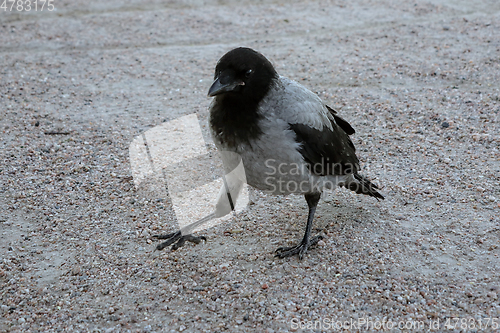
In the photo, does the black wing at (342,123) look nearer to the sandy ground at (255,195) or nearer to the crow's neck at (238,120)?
the sandy ground at (255,195)

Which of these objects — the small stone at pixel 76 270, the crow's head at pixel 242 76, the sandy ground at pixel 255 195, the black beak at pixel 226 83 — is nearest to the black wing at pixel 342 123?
the sandy ground at pixel 255 195

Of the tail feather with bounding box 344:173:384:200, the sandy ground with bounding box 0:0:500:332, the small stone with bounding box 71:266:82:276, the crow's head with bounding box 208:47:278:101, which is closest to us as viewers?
the sandy ground with bounding box 0:0:500:332

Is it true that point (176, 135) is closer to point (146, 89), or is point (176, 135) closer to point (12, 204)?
point (146, 89)

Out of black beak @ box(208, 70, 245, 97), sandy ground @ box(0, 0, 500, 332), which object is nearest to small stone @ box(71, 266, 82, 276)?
sandy ground @ box(0, 0, 500, 332)

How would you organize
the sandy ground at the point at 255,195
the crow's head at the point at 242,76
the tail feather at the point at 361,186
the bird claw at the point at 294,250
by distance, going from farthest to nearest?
the tail feather at the point at 361,186 → the bird claw at the point at 294,250 → the crow's head at the point at 242,76 → the sandy ground at the point at 255,195

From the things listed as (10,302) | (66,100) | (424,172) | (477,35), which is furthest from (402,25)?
(10,302)

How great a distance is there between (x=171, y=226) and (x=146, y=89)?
10.9ft

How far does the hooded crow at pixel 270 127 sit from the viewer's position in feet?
11.8

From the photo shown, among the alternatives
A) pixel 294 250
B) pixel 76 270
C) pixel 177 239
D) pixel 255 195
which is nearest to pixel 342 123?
pixel 255 195

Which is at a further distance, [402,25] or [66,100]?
[402,25]

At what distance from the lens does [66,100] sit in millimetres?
6762

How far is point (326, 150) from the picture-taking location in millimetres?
4020

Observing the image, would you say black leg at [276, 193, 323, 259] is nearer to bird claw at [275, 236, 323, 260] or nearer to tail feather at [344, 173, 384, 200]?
bird claw at [275, 236, 323, 260]

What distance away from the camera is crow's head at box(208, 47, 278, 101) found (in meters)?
3.53
